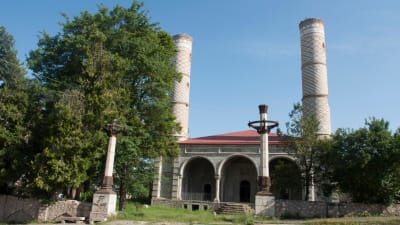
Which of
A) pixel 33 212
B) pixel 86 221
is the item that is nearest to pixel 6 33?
pixel 33 212

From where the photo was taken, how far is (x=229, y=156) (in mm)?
25812

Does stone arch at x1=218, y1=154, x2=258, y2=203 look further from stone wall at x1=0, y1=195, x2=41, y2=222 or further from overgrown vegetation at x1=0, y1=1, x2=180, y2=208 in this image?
stone wall at x1=0, y1=195, x2=41, y2=222

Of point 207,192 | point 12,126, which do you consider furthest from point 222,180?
point 12,126

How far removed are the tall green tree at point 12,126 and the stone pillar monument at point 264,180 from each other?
33.0 feet

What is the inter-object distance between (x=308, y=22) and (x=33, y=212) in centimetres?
2392

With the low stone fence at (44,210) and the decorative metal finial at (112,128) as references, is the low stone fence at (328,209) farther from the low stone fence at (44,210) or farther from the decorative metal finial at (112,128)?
the low stone fence at (44,210)

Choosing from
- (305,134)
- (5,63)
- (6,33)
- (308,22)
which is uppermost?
(308,22)

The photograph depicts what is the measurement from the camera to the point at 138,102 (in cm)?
1870

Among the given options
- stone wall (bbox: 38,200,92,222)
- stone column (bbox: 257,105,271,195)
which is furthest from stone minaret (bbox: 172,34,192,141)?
stone wall (bbox: 38,200,92,222)

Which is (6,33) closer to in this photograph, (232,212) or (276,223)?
(232,212)

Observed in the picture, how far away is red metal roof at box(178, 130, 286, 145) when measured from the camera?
25.9 metres

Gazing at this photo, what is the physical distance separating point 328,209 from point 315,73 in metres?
14.2

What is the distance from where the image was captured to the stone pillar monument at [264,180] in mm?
15539

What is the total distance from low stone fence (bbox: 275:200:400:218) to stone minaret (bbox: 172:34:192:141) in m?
14.1
